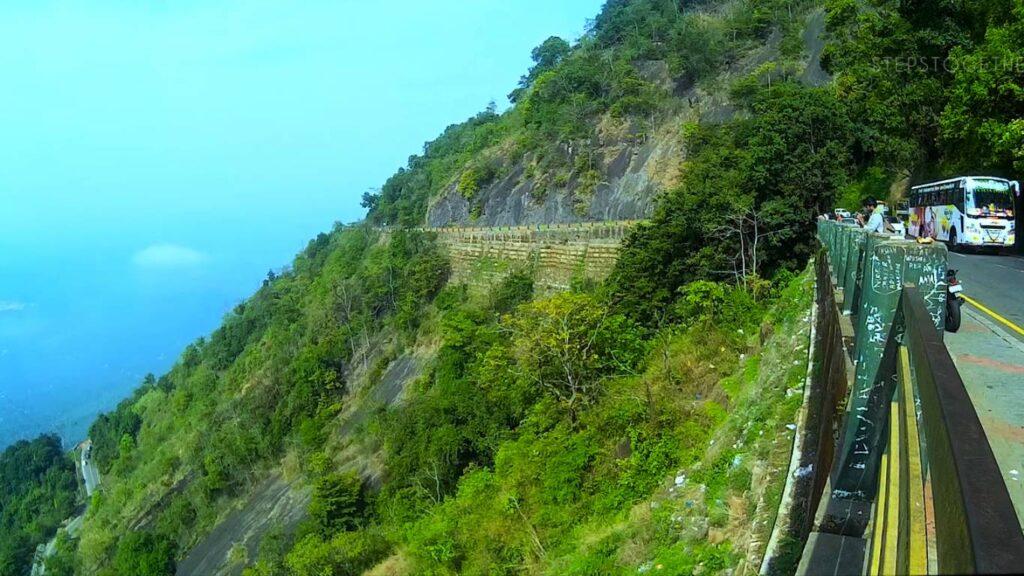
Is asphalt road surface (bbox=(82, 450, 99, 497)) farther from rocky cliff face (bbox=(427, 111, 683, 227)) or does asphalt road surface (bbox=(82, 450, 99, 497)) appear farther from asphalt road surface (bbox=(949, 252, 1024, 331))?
asphalt road surface (bbox=(949, 252, 1024, 331))

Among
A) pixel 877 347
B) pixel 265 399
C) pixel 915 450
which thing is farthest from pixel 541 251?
pixel 915 450

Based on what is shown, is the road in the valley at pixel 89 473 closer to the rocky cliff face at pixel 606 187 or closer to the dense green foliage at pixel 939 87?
the rocky cliff face at pixel 606 187

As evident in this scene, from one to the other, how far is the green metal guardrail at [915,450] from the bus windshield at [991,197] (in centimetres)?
1208

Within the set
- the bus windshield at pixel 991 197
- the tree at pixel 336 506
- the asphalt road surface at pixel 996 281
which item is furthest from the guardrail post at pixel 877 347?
the tree at pixel 336 506

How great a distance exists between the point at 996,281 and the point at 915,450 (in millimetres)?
10092

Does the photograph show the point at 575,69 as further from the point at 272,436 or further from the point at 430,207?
the point at 272,436

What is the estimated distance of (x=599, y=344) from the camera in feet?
55.7

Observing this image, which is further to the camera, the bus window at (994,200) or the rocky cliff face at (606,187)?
the rocky cliff face at (606,187)

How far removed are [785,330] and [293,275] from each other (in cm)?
6017

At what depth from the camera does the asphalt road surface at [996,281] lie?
8.00 m

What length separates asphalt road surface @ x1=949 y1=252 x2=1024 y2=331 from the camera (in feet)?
26.2

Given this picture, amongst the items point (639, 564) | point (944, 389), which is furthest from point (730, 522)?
point (944, 389)

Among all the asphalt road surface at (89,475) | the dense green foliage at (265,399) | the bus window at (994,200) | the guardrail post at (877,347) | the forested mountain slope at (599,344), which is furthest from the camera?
the asphalt road surface at (89,475)

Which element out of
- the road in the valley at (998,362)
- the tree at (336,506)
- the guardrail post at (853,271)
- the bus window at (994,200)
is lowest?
the tree at (336,506)
